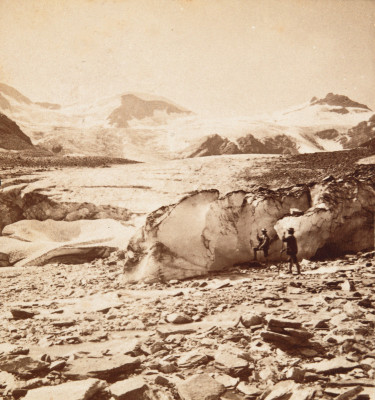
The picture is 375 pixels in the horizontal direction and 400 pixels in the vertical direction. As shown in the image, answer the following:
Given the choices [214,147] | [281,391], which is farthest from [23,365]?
[214,147]

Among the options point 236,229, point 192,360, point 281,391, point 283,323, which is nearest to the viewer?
point 281,391

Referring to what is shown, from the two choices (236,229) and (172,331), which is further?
(236,229)

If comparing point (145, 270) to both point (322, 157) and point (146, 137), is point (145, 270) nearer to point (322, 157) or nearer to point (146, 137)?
point (322, 157)

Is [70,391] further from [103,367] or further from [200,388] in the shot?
[200,388]

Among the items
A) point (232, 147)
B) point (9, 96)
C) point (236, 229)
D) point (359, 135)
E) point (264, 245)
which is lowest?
point (264, 245)

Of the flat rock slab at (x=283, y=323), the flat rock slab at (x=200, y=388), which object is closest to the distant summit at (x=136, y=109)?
the flat rock slab at (x=283, y=323)

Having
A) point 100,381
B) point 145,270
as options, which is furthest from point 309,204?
point 100,381

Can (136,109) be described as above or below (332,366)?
above

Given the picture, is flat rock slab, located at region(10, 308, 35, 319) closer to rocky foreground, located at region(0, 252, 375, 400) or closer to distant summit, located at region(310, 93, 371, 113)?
rocky foreground, located at region(0, 252, 375, 400)
